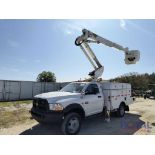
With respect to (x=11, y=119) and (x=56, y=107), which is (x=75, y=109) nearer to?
(x=56, y=107)

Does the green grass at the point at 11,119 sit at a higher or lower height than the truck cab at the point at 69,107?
lower

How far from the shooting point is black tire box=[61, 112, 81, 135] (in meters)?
5.85

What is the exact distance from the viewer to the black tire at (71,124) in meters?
5.85

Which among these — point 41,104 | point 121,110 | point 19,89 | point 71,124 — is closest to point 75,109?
point 71,124

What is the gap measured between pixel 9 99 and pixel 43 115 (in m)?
17.5

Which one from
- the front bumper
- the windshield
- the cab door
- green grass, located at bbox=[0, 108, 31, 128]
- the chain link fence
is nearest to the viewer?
the front bumper

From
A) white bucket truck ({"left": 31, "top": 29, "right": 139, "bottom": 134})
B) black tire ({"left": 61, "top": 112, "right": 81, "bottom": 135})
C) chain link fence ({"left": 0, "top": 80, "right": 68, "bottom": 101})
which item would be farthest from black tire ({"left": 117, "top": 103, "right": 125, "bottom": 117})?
chain link fence ({"left": 0, "top": 80, "right": 68, "bottom": 101})

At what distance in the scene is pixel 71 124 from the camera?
6.08 metres

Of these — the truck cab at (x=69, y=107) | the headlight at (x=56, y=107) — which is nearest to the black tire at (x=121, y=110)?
the truck cab at (x=69, y=107)

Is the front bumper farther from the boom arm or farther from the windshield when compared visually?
the boom arm

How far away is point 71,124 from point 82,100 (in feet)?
3.37

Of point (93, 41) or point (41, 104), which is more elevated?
point (93, 41)

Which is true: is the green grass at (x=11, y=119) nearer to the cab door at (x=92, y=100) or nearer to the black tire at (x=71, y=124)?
the black tire at (x=71, y=124)

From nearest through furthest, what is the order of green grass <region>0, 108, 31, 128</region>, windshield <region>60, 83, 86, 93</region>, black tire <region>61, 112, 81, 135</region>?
1. black tire <region>61, 112, 81, 135</region>
2. windshield <region>60, 83, 86, 93</region>
3. green grass <region>0, 108, 31, 128</region>
